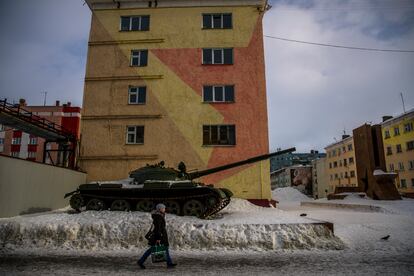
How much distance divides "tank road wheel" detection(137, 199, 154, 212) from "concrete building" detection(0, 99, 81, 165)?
4165 cm

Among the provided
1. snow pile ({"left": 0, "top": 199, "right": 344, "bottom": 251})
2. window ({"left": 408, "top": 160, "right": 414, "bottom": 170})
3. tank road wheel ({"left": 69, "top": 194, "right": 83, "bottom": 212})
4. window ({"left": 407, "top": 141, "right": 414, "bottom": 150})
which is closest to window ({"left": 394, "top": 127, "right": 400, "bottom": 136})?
window ({"left": 407, "top": 141, "right": 414, "bottom": 150})

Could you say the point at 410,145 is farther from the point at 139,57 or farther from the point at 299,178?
the point at 299,178

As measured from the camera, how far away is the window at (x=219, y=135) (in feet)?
65.7

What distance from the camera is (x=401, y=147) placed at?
48094mm

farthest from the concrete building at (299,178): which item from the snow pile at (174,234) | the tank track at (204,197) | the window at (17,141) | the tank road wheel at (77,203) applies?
the snow pile at (174,234)

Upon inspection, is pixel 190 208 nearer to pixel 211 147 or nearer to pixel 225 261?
pixel 225 261

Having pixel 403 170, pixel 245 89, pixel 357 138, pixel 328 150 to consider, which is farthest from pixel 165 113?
pixel 328 150

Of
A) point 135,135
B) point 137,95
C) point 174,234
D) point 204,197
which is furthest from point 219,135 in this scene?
point 174,234

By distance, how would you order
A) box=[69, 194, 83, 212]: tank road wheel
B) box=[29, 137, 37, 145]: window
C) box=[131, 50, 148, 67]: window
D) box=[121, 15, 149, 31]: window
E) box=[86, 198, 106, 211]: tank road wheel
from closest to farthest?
box=[86, 198, 106, 211]: tank road wheel → box=[69, 194, 83, 212]: tank road wheel → box=[131, 50, 148, 67]: window → box=[121, 15, 149, 31]: window → box=[29, 137, 37, 145]: window

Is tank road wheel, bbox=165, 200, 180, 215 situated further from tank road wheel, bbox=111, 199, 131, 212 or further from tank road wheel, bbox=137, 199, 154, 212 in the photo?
tank road wheel, bbox=111, 199, 131, 212

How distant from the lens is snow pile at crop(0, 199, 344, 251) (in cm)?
1059

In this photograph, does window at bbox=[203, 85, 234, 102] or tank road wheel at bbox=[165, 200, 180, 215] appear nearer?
tank road wheel at bbox=[165, 200, 180, 215]

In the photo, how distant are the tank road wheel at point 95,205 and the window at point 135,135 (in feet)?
21.6

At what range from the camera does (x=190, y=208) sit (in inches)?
527
